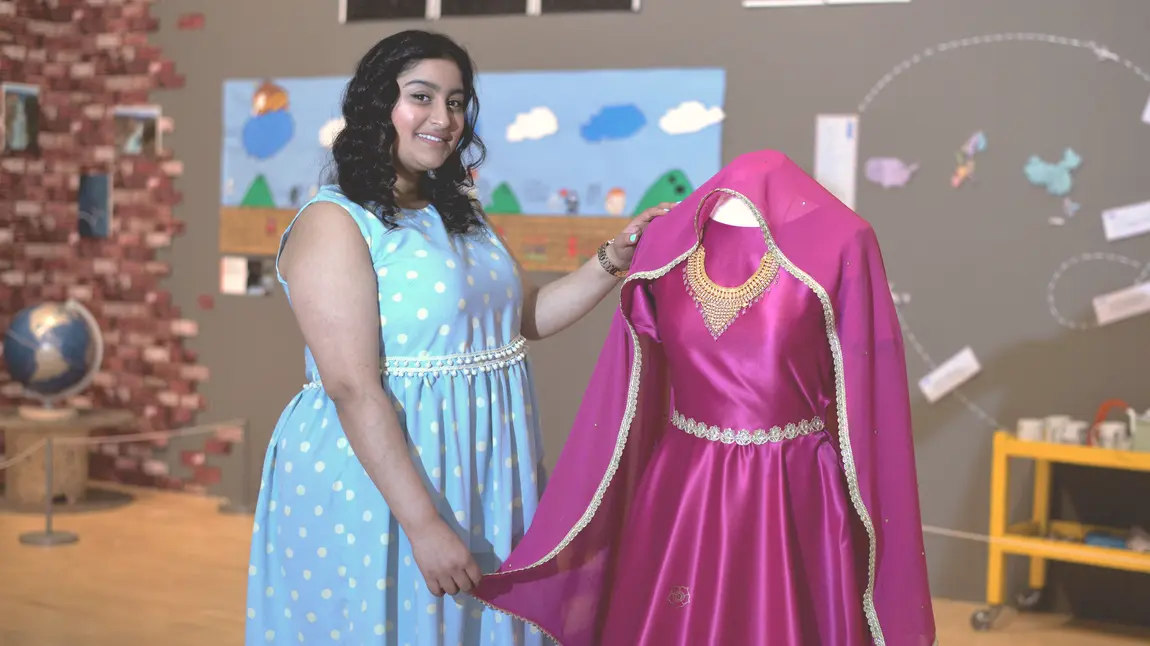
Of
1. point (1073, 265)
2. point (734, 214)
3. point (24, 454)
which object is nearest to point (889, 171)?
point (1073, 265)

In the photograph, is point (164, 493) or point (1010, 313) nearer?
point (1010, 313)

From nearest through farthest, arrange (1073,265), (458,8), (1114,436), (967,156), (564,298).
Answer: (564,298), (1114,436), (1073,265), (967,156), (458,8)

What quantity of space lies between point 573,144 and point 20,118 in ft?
8.31

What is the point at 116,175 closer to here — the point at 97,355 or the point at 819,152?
the point at 97,355

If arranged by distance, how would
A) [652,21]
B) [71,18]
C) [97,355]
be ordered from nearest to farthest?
1. [652,21]
2. [97,355]
3. [71,18]

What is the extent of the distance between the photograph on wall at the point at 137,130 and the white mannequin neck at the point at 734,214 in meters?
3.81

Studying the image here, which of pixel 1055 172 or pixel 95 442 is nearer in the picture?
pixel 1055 172

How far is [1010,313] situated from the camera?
3.71m

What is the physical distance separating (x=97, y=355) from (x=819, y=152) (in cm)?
295

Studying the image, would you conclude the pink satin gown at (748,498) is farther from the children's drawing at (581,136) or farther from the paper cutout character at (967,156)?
the children's drawing at (581,136)

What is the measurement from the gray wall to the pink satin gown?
6.86 ft

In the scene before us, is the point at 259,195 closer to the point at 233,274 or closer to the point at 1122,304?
the point at 233,274

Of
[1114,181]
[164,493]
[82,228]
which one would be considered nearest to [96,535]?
[164,493]

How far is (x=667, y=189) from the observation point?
4137 mm
